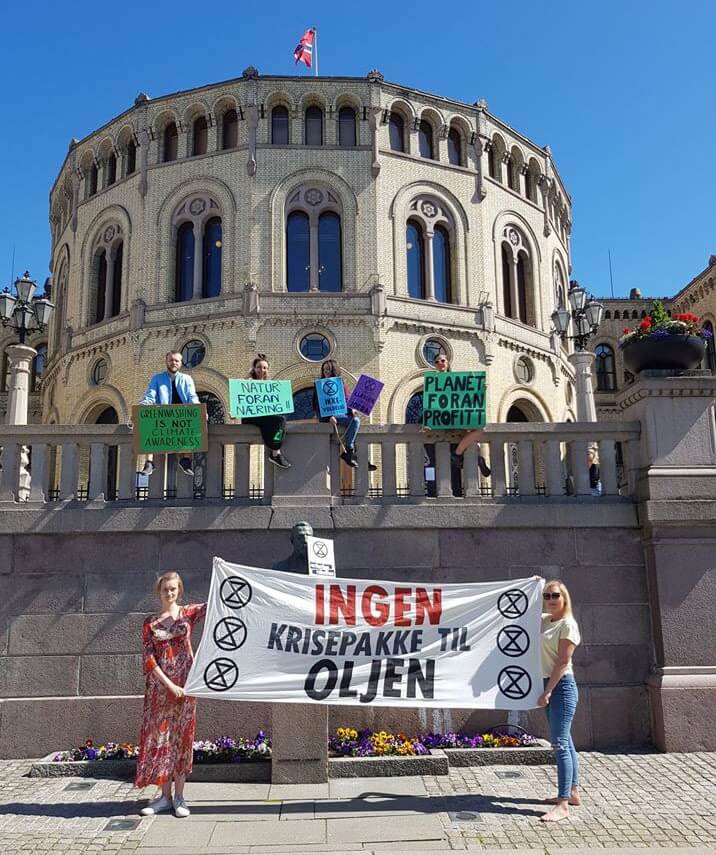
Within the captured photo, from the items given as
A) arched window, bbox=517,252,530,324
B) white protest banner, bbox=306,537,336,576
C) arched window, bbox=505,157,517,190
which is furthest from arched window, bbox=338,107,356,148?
white protest banner, bbox=306,537,336,576

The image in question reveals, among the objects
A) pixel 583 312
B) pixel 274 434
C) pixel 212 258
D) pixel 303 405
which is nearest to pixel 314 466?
pixel 274 434

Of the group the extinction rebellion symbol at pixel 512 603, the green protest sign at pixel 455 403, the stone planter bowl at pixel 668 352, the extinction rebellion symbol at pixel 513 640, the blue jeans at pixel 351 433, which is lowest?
the extinction rebellion symbol at pixel 513 640

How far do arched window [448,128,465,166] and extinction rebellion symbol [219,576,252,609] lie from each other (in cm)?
2431

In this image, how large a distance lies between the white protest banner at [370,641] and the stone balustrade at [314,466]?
2053 millimetres

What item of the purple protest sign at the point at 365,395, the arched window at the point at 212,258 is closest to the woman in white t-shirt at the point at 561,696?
the purple protest sign at the point at 365,395

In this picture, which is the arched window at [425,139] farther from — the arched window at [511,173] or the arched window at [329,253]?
the arched window at [329,253]

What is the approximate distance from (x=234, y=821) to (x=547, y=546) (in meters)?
4.80

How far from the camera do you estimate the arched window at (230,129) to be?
2784 cm

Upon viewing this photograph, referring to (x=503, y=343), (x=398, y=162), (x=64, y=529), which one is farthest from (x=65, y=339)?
(x=64, y=529)

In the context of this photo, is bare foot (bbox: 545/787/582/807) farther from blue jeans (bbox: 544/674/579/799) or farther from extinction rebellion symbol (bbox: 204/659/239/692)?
Answer: extinction rebellion symbol (bbox: 204/659/239/692)

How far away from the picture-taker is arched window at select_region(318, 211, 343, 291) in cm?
2662

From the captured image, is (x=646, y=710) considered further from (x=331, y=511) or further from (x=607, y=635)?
(x=331, y=511)

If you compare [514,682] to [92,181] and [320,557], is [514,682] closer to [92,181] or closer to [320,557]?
[320,557]

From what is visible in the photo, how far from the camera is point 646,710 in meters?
9.40
